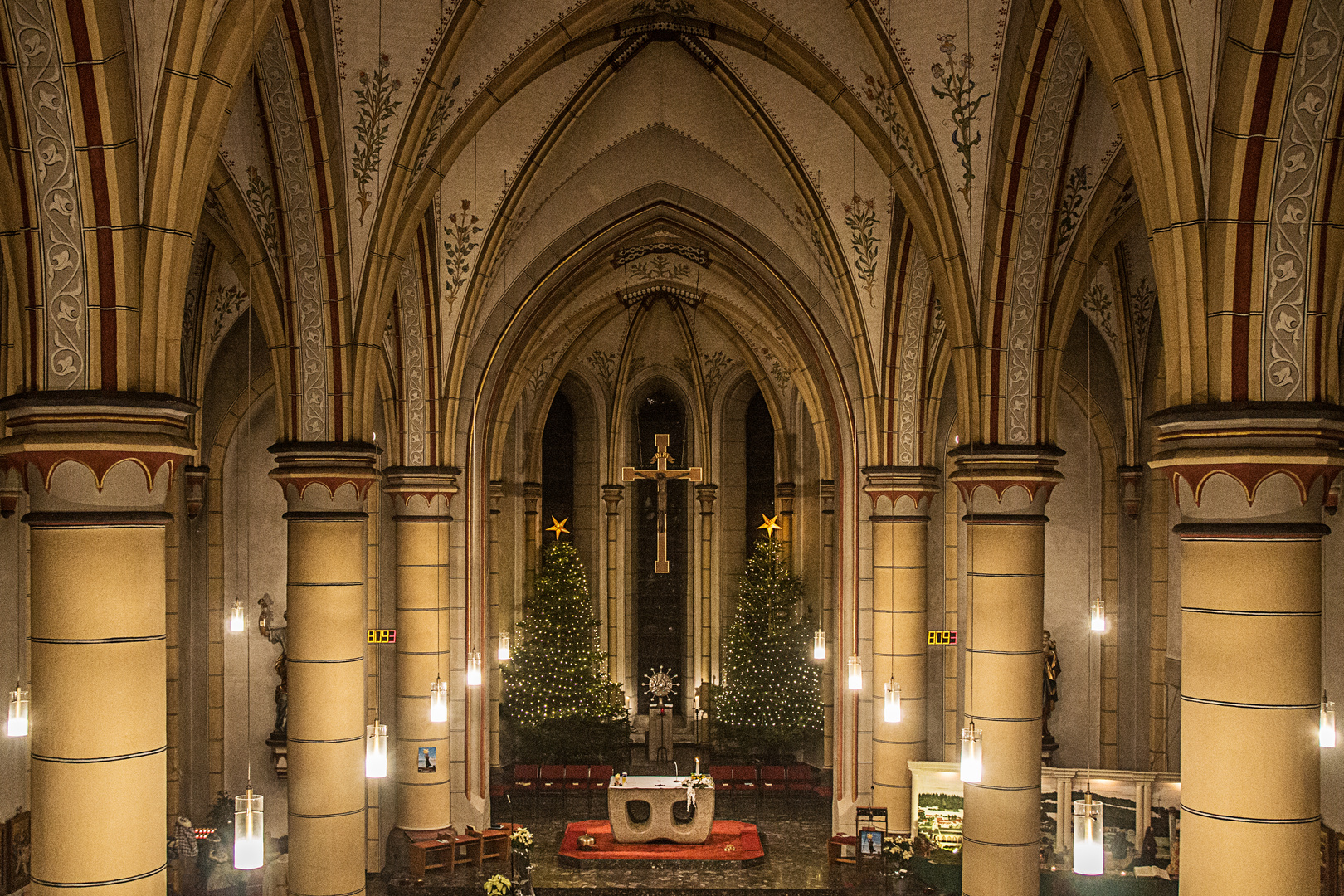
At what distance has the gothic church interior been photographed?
20.3 feet

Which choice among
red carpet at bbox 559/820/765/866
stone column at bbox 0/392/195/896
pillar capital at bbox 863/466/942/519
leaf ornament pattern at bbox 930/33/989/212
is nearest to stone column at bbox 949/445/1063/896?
leaf ornament pattern at bbox 930/33/989/212

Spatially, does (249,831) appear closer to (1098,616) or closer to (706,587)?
(1098,616)

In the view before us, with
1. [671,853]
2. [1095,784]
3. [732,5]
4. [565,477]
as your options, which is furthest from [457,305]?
[565,477]

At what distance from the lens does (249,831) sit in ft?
26.5

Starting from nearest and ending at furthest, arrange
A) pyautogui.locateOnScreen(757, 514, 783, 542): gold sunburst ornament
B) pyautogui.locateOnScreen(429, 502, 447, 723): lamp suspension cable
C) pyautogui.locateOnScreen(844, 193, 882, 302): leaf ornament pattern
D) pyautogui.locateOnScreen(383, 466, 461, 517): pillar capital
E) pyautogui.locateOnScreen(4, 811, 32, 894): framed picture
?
pyautogui.locateOnScreen(4, 811, 32, 894): framed picture → pyautogui.locateOnScreen(844, 193, 882, 302): leaf ornament pattern → pyautogui.locateOnScreen(383, 466, 461, 517): pillar capital → pyautogui.locateOnScreen(429, 502, 447, 723): lamp suspension cable → pyautogui.locateOnScreen(757, 514, 783, 542): gold sunburst ornament

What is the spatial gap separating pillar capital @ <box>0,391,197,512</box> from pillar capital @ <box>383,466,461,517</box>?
9621 millimetres

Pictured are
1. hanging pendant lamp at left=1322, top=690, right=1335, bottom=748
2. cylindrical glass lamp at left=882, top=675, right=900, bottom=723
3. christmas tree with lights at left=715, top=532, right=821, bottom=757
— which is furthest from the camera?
christmas tree with lights at left=715, top=532, right=821, bottom=757

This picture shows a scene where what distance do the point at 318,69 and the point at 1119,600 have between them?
14275mm

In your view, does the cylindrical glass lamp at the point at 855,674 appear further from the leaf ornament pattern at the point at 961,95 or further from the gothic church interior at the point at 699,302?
the leaf ornament pattern at the point at 961,95

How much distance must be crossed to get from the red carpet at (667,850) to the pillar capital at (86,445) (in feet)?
40.5

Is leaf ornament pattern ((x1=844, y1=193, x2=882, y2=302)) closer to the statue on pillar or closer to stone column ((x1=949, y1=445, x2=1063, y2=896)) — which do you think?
stone column ((x1=949, y1=445, x2=1063, y2=896))

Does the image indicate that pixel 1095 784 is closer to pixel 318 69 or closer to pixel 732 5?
pixel 732 5

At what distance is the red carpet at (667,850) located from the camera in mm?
17219

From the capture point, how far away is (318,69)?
9.61m
